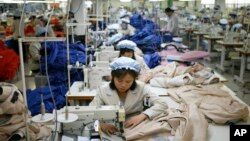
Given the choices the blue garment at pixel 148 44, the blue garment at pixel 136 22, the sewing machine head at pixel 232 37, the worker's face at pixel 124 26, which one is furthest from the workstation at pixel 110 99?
the blue garment at pixel 136 22

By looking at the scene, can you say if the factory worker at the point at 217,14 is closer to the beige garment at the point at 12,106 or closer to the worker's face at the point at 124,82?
the worker's face at the point at 124,82

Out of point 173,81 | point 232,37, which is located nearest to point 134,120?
point 173,81

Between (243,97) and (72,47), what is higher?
(72,47)

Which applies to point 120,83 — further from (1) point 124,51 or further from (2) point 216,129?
(1) point 124,51

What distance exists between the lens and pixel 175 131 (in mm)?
2158

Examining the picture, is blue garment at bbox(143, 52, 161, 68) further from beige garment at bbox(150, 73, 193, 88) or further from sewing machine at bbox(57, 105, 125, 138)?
sewing machine at bbox(57, 105, 125, 138)

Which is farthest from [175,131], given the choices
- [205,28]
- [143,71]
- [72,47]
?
[205,28]

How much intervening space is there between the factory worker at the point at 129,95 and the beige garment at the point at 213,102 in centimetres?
48

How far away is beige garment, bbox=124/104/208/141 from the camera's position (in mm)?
2061

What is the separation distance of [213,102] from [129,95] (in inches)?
35.0

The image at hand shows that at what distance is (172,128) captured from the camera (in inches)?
86.7

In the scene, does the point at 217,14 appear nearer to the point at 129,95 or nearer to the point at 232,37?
the point at 232,37

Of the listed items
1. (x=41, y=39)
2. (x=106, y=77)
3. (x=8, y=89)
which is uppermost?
(x=41, y=39)

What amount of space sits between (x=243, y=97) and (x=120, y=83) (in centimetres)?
395
